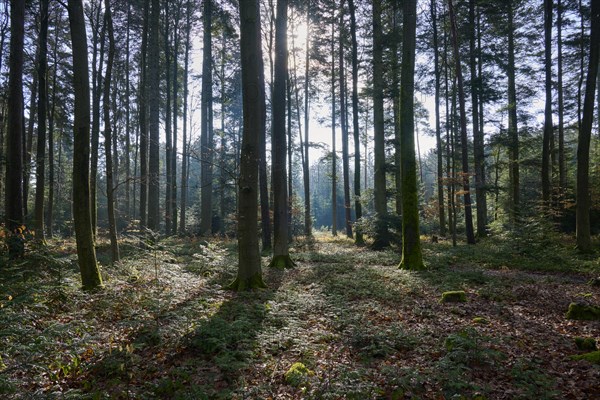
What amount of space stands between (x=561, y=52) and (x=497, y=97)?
22.1ft

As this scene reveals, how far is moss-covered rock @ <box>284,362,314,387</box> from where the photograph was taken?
12.0 feet

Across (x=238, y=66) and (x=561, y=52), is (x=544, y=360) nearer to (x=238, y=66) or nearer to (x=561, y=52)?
(x=561, y=52)

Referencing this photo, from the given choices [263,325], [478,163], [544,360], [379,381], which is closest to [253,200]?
[263,325]

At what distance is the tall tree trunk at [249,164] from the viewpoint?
24.1ft

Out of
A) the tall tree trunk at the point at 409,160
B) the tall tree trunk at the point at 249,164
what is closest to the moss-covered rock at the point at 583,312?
the tall tree trunk at the point at 409,160

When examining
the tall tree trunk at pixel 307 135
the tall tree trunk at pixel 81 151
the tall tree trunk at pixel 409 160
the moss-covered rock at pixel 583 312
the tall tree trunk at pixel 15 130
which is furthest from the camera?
the tall tree trunk at pixel 307 135

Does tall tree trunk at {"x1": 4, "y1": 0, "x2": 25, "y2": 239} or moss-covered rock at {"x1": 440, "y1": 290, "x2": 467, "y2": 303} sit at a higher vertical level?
tall tree trunk at {"x1": 4, "y1": 0, "x2": 25, "y2": 239}

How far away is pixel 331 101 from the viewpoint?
2538cm

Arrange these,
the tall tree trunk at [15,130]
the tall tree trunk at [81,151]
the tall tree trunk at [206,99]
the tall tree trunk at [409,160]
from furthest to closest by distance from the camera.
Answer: the tall tree trunk at [206,99] < the tall tree trunk at [409,160] < the tall tree trunk at [15,130] < the tall tree trunk at [81,151]

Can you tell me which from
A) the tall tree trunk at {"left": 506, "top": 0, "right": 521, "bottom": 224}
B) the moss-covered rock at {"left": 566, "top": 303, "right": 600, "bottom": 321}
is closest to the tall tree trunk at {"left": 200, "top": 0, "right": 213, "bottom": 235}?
the moss-covered rock at {"left": 566, "top": 303, "right": 600, "bottom": 321}

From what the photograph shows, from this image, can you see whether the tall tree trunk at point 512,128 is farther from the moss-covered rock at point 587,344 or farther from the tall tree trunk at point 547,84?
the moss-covered rock at point 587,344

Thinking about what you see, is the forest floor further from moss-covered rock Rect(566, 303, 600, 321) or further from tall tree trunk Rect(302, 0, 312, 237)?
tall tree trunk Rect(302, 0, 312, 237)

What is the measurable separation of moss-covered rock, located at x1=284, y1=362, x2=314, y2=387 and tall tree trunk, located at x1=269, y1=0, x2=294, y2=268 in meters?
7.01

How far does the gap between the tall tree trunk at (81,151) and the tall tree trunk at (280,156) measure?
5577 mm
